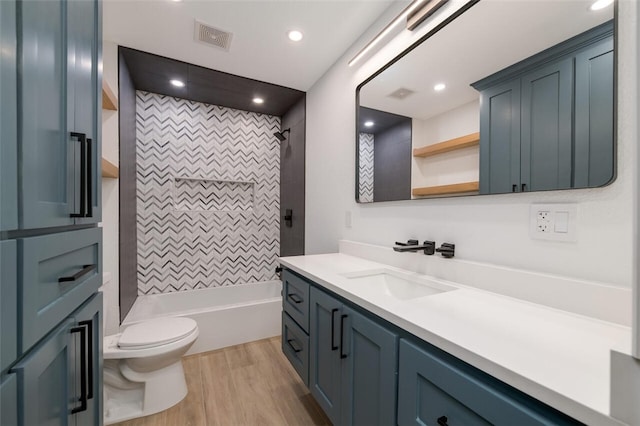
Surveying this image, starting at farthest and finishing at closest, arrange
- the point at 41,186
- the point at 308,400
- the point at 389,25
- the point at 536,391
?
1. the point at 308,400
2. the point at 389,25
3. the point at 41,186
4. the point at 536,391

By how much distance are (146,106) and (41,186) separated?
258 centimetres

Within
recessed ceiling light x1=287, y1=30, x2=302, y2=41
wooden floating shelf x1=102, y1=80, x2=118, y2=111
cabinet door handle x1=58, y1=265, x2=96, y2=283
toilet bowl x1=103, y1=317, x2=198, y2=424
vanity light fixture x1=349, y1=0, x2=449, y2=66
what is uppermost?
recessed ceiling light x1=287, y1=30, x2=302, y2=41

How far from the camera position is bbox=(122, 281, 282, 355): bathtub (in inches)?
88.7

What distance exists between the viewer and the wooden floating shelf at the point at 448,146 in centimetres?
113

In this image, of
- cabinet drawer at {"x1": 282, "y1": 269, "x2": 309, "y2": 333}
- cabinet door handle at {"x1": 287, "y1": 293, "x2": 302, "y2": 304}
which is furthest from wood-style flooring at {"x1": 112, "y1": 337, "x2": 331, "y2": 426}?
cabinet door handle at {"x1": 287, "y1": 293, "x2": 302, "y2": 304}

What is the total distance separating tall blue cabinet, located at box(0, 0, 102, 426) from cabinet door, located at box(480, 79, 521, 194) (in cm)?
140

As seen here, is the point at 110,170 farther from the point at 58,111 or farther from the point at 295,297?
the point at 295,297

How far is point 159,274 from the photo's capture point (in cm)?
272

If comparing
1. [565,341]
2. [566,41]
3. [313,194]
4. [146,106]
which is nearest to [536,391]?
[565,341]

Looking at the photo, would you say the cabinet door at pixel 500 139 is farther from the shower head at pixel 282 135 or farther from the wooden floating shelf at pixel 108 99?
the shower head at pixel 282 135

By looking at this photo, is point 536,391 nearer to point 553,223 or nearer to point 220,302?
point 553,223

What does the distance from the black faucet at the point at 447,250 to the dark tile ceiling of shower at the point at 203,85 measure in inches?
85.3

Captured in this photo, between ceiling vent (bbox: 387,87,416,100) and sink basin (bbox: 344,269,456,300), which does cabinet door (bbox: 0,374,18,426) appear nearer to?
sink basin (bbox: 344,269,456,300)

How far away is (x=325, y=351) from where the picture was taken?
4.05ft
